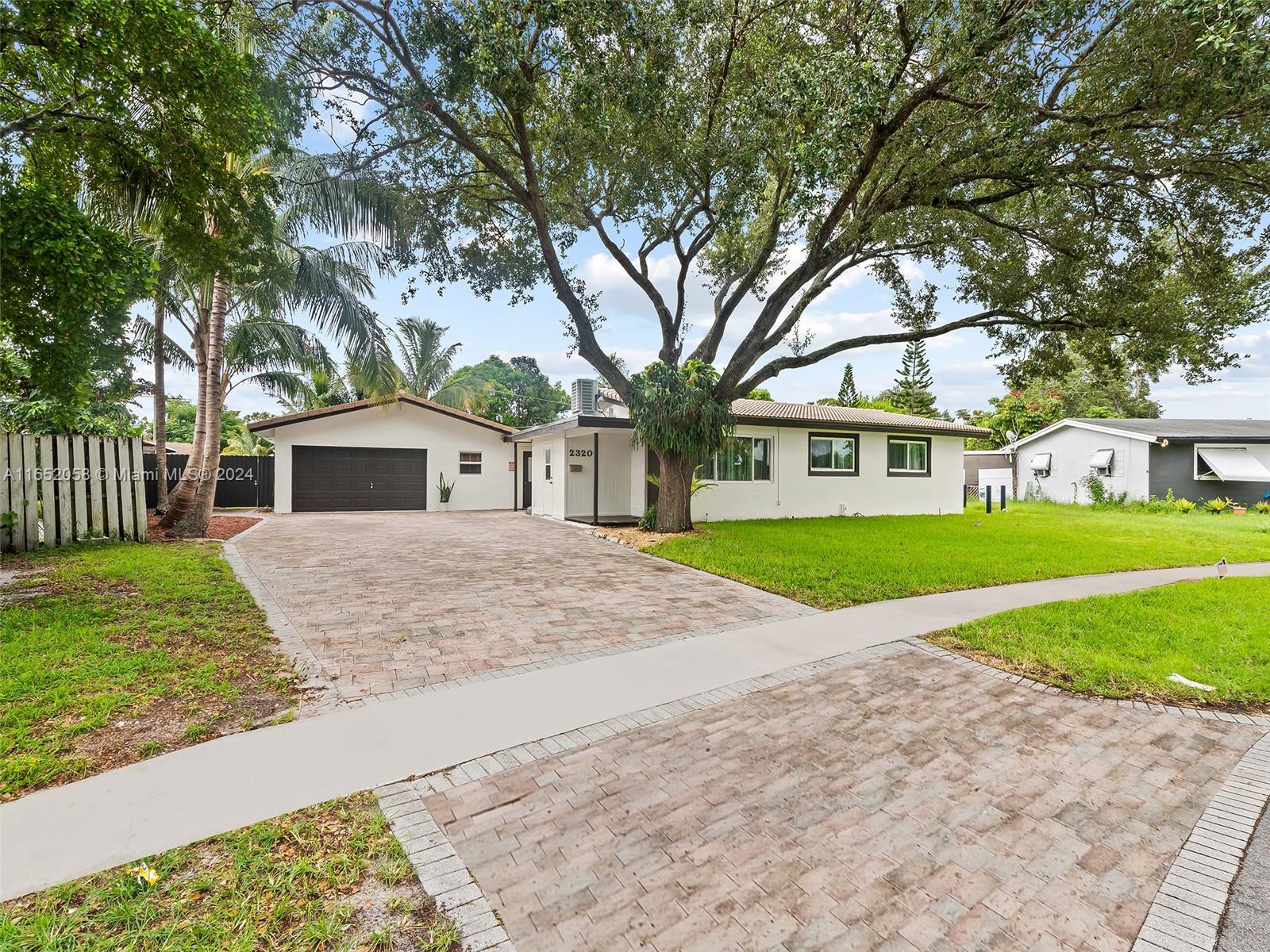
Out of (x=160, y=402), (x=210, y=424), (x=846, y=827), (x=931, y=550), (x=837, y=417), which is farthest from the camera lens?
(x=837, y=417)

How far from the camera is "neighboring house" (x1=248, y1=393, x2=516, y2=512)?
17672 mm

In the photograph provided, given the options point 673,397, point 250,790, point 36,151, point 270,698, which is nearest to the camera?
point 250,790

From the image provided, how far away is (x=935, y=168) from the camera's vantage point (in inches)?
342

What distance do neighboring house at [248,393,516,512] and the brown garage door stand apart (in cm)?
2

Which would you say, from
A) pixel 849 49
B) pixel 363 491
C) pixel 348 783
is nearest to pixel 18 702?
pixel 348 783

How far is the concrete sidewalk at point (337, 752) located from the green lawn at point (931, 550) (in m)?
2.55

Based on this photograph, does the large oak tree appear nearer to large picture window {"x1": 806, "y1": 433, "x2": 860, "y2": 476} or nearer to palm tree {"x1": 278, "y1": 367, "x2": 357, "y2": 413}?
large picture window {"x1": 806, "y1": 433, "x2": 860, "y2": 476}

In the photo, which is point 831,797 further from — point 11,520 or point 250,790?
point 11,520

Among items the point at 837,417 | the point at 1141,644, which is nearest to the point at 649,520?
the point at 837,417

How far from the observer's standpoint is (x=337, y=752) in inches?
126

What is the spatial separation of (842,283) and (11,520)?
15.5 metres

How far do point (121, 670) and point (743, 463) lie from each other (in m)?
12.9

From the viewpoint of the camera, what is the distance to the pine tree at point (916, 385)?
4078 centimetres

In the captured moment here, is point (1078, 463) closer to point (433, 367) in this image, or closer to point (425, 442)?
point (425, 442)
